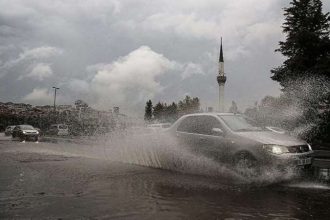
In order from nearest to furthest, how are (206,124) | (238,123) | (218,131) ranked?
(218,131) < (238,123) < (206,124)

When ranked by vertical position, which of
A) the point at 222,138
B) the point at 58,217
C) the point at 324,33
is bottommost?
the point at 58,217

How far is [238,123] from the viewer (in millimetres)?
10719

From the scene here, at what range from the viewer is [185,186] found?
9.00m

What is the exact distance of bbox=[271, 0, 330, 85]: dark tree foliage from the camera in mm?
33938

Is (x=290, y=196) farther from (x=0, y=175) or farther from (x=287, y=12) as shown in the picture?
(x=287, y=12)

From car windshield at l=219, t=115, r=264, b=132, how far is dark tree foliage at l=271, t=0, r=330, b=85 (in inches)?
929

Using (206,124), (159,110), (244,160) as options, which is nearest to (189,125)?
(206,124)

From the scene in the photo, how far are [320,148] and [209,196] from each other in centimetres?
2439

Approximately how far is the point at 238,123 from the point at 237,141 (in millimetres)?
1022

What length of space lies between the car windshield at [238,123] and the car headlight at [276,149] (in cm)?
Answer: 120

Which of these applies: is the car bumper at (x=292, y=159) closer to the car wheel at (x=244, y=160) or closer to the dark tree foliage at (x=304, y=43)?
the car wheel at (x=244, y=160)

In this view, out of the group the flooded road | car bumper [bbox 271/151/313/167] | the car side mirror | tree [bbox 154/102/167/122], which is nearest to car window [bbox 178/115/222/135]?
the car side mirror

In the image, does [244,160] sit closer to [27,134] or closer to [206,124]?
[206,124]

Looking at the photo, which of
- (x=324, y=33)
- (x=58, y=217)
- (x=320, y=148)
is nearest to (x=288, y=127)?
(x=320, y=148)
